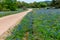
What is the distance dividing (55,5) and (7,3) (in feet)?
43.3

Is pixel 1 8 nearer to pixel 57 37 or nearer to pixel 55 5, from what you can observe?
pixel 55 5

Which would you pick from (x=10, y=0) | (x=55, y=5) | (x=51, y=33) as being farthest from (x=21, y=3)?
(x=51, y=33)

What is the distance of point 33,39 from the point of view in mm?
7414

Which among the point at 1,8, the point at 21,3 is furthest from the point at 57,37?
the point at 21,3

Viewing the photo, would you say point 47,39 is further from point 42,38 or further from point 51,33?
point 51,33

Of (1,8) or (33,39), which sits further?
(1,8)

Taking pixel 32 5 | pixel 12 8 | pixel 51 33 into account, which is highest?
pixel 51 33

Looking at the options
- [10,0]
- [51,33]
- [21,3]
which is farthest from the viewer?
[21,3]

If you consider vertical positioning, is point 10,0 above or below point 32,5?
above

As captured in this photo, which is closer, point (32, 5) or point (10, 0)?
point (10, 0)

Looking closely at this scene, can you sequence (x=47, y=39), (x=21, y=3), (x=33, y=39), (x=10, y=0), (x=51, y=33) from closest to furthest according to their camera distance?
(x=47, y=39), (x=33, y=39), (x=51, y=33), (x=10, y=0), (x=21, y=3)

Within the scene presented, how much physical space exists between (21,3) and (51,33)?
84088mm

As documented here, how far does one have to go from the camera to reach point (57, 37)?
7.27m

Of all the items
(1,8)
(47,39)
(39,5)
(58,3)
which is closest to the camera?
(47,39)
